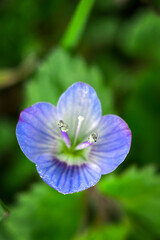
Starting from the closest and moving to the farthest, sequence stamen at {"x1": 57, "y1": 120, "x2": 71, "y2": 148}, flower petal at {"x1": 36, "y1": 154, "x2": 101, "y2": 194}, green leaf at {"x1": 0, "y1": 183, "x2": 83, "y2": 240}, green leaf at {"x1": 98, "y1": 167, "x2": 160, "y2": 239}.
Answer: flower petal at {"x1": 36, "y1": 154, "x2": 101, "y2": 194}, stamen at {"x1": 57, "y1": 120, "x2": 71, "y2": 148}, green leaf at {"x1": 98, "y1": 167, "x2": 160, "y2": 239}, green leaf at {"x1": 0, "y1": 183, "x2": 83, "y2": 240}

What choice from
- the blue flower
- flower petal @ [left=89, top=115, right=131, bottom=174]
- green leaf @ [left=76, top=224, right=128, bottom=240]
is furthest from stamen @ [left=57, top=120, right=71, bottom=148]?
green leaf @ [left=76, top=224, right=128, bottom=240]

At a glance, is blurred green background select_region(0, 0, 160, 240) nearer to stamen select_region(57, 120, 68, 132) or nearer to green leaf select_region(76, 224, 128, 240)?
green leaf select_region(76, 224, 128, 240)

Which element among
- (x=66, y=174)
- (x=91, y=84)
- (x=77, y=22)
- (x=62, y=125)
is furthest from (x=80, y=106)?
(x=77, y=22)

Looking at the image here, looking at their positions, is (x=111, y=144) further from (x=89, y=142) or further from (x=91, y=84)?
(x=91, y=84)

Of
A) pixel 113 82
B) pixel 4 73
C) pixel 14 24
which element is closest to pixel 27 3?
pixel 14 24

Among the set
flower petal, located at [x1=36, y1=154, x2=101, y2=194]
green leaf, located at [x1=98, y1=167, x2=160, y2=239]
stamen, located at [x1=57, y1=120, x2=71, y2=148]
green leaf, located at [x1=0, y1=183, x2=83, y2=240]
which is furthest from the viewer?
green leaf, located at [x1=0, y1=183, x2=83, y2=240]

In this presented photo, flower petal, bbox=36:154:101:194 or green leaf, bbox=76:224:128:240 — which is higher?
flower petal, bbox=36:154:101:194

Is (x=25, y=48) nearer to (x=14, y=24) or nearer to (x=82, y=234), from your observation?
(x=14, y=24)
